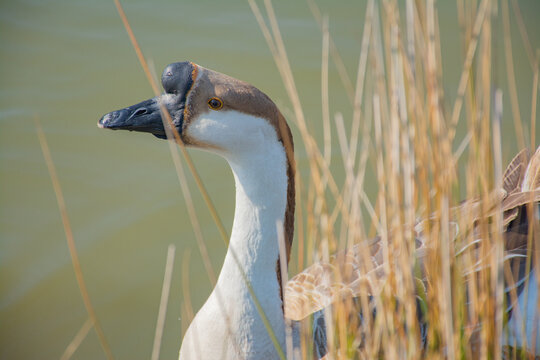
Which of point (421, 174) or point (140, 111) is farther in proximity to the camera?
point (140, 111)

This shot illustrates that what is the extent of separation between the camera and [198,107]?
7.72ft

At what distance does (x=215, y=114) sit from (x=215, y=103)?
43mm

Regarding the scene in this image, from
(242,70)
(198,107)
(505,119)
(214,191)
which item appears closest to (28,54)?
(242,70)

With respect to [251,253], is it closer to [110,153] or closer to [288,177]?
[288,177]

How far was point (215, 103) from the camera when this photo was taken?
2.34 metres

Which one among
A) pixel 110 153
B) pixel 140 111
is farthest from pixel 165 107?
pixel 110 153

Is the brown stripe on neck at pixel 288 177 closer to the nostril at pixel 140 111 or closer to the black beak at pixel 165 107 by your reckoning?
the black beak at pixel 165 107

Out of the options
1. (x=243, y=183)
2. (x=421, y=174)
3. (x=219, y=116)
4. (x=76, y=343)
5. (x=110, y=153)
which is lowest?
(x=76, y=343)

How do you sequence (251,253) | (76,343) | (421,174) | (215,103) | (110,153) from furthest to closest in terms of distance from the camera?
1. (110,153)
2. (76,343)
3. (251,253)
4. (215,103)
5. (421,174)

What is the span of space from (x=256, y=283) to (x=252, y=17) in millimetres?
3813

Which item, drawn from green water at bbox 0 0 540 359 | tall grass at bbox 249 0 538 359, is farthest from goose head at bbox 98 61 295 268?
green water at bbox 0 0 540 359

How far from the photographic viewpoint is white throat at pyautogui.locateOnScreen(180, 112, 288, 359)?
2340 millimetres

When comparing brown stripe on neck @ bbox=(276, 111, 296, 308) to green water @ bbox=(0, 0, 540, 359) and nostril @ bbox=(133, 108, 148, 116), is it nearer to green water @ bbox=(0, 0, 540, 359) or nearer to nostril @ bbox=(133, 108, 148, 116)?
nostril @ bbox=(133, 108, 148, 116)

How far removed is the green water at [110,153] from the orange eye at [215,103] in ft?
5.62
